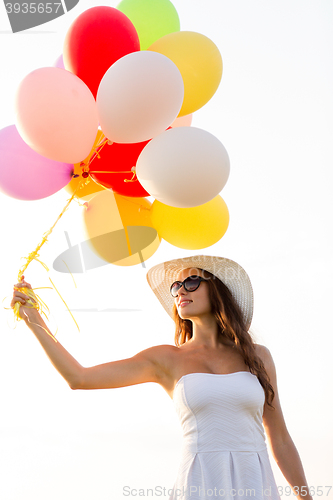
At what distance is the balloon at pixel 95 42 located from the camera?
1.40 m

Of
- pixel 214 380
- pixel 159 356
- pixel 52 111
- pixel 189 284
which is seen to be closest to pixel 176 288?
pixel 189 284

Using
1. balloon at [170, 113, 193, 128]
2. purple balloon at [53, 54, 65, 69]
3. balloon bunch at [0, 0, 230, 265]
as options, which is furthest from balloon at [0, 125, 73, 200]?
balloon at [170, 113, 193, 128]

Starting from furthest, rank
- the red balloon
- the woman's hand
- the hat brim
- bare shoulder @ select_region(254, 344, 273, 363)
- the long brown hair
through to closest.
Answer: the hat brim < bare shoulder @ select_region(254, 344, 273, 363) < the long brown hair < the red balloon < the woman's hand

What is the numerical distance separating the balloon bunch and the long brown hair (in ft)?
0.95

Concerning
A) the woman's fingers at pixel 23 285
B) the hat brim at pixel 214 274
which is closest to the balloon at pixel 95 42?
the woman's fingers at pixel 23 285

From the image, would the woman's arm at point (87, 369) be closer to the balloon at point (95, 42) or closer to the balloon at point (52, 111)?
the balloon at point (52, 111)

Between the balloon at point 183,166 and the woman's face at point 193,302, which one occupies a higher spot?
the balloon at point 183,166

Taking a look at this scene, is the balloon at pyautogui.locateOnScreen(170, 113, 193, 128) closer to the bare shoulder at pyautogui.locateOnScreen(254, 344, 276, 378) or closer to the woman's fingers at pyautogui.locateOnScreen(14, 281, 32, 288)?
the woman's fingers at pyautogui.locateOnScreen(14, 281, 32, 288)

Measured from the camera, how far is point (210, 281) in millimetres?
1815

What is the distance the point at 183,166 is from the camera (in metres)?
1.27

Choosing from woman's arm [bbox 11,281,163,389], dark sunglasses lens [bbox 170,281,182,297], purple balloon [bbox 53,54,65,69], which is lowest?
woman's arm [bbox 11,281,163,389]

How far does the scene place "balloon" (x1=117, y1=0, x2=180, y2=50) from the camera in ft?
5.48

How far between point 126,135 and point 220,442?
1.12 m

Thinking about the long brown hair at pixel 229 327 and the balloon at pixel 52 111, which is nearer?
the balloon at pixel 52 111
